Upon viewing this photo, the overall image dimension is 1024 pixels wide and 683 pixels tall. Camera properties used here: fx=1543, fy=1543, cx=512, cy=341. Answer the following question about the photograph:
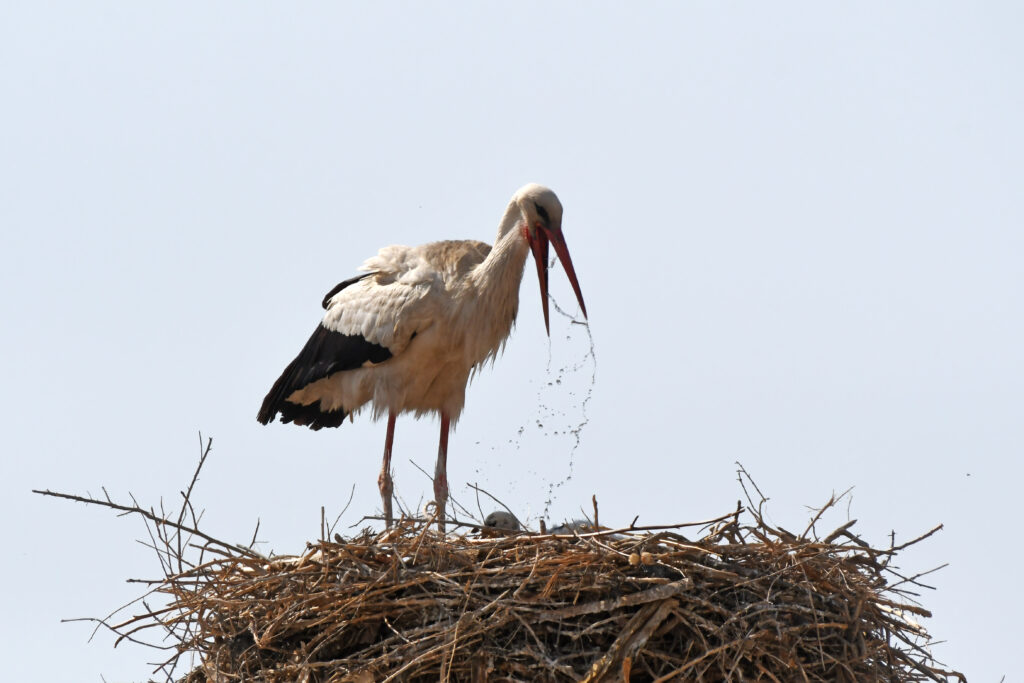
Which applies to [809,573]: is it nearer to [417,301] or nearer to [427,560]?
[427,560]

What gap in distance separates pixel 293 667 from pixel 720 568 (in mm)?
1637

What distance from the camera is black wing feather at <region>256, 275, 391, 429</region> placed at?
7789 mm

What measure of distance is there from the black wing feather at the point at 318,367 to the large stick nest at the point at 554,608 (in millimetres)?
1925

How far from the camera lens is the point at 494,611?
5.64 metres

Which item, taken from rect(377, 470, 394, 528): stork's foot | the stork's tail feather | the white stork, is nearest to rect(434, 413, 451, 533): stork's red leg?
the white stork

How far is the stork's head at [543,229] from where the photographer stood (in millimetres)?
7539

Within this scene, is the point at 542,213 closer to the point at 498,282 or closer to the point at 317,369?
the point at 498,282

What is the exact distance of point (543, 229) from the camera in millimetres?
7590

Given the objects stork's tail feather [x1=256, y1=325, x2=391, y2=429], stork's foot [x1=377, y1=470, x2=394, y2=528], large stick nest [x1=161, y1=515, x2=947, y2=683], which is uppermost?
stork's tail feather [x1=256, y1=325, x2=391, y2=429]

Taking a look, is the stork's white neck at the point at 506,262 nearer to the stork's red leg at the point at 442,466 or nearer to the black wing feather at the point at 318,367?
the black wing feather at the point at 318,367

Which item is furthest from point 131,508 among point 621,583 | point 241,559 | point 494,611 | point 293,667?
point 621,583

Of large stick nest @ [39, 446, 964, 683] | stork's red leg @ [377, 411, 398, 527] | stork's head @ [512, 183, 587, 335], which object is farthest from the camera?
stork's red leg @ [377, 411, 398, 527]

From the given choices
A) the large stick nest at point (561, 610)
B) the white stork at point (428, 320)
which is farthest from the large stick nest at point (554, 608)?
the white stork at point (428, 320)

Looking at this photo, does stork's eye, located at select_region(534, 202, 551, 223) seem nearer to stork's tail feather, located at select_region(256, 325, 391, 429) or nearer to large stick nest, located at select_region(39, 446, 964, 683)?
stork's tail feather, located at select_region(256, 325, 391, 429)
